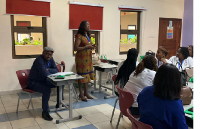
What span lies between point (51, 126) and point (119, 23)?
150 inches

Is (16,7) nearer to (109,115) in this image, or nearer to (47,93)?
(47,93)

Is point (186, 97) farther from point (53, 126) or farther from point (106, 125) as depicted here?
point (53, 126)

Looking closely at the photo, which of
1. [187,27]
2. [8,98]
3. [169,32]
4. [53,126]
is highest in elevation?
[187,27]

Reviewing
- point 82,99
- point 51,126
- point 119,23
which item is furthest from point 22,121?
point 119,23

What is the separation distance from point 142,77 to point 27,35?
354 cm

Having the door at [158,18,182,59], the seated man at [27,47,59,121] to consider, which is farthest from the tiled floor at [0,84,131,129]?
the door at [158,18,182,59]

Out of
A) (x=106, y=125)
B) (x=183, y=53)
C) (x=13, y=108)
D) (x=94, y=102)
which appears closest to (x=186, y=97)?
(x=106, y=125)

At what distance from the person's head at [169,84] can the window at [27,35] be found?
158 inches

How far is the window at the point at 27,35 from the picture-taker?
187 inches

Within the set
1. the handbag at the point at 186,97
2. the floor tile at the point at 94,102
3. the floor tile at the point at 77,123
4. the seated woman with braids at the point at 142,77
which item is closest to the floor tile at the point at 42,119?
the floor tile at the point at 77,123

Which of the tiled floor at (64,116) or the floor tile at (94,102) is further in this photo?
the floor tile at (94,102)

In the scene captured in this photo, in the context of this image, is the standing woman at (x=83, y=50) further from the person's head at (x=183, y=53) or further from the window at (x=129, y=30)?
the window at (x=129, y=30)

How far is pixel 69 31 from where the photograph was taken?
5.24 metres

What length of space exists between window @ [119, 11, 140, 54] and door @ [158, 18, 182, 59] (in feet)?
2.90
